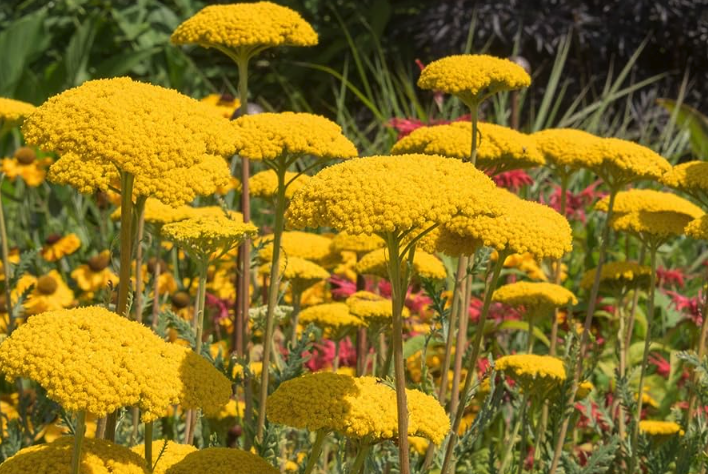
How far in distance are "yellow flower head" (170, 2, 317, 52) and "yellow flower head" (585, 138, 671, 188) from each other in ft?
2.26

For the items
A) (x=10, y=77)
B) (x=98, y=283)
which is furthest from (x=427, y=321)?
(x=10, y=77)

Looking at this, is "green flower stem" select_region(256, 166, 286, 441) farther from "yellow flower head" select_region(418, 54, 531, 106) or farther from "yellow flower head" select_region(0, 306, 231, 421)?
"yellow flower head" select_region(0, 306, 231, 421)

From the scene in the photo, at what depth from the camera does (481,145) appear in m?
2.50

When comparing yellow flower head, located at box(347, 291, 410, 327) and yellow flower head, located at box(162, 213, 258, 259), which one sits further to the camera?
yellow flower head, located at box(347, 291, 410, 327)

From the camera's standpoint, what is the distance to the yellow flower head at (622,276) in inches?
115

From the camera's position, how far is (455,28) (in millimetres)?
8164

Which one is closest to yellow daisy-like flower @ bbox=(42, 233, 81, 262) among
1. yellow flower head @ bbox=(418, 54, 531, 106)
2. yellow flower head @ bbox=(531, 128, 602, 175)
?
yellow flower head @ bbox=(531, 128, 602, 175)

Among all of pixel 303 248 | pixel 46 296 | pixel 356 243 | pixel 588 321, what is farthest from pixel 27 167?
pixel 588 321

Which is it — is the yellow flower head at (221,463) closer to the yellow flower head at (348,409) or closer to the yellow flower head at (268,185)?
the yellow flower head at (348,409)

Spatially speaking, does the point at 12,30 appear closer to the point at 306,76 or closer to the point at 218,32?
the point at 306,76

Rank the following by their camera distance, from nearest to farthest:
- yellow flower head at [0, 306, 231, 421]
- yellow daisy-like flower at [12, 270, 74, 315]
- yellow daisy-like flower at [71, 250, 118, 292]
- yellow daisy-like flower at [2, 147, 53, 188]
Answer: yellow flower head at [0, 306, 231, 421], yellow daisy-like flower at [12, 270, 74, 315], yellow daisy-like flower at [71, 250, 118, 292], yellow daisy-like flower at [2, 147, 53, 188]

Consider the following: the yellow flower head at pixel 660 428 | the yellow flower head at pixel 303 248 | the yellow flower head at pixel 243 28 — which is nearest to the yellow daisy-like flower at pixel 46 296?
the yellow flower head at pixel 303 248

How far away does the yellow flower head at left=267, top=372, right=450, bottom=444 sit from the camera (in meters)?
1.57

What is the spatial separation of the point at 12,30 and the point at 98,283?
3362mm
